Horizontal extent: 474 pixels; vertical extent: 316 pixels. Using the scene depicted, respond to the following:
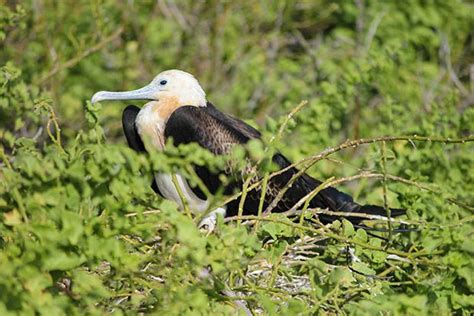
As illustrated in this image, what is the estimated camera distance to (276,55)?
7445 millimetres

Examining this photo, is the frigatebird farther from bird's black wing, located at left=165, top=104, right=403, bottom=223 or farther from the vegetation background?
the vegetation background

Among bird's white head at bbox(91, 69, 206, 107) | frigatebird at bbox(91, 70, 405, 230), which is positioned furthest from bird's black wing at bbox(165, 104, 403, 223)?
bird's white head at bbox(91, 69, 206, 107)

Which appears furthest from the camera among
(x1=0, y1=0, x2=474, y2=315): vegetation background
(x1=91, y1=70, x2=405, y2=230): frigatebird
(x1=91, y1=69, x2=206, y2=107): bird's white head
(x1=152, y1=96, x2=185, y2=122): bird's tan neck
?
(x1=91, y1=69, x2=206, y2=107): bird's white head

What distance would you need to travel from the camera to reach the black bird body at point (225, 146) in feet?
13.9

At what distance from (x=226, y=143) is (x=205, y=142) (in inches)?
3.1

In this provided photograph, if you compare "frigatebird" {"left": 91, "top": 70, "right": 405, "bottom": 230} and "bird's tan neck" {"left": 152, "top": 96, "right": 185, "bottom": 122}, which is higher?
"bird's tan neck" {"left": 152, "top": 96, "right": 185, "bottom": 122}

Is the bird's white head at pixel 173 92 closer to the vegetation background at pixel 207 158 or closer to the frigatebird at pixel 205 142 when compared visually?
the frigatebird at pixel 205 142

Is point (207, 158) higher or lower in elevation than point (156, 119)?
higher

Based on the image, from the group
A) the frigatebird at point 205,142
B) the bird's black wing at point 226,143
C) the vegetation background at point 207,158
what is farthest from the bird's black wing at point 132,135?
the vegetation background at point 207,158

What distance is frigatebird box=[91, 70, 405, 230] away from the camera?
13.9 ft

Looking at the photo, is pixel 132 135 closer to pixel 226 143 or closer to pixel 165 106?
pixel 165 106

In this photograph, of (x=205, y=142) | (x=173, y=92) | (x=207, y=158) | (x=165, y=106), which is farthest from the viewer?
(x=173, y=92)

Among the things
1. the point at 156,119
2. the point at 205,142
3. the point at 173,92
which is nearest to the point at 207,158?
the point at 205,142

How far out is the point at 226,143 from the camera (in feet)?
13.9
